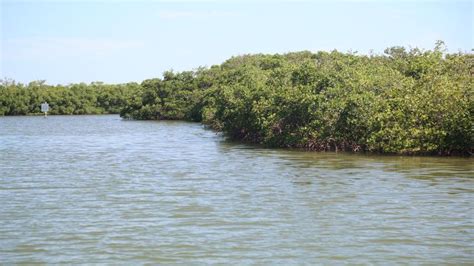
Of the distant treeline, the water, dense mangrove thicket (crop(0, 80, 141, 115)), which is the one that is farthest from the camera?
dense mangrove thicket (crop(0, 80, 141, 115))

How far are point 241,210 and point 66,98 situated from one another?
80.7m

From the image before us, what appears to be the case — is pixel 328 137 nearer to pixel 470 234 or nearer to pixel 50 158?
pixel 50 158

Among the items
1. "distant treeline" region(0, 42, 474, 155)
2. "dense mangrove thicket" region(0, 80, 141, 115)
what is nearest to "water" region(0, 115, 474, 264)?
"distant treeline" region(0, 42, 474, 155)

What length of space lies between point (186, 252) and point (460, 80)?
713 inches

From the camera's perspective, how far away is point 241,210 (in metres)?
13.7

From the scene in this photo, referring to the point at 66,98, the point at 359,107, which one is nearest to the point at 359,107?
the point at 359,107

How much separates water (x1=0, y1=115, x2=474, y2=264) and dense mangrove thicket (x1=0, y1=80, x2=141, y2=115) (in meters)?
65.4

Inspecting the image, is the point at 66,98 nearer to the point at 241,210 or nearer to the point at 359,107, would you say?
the point at 359,107

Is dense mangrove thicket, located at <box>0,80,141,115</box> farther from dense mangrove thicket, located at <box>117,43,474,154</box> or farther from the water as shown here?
the water

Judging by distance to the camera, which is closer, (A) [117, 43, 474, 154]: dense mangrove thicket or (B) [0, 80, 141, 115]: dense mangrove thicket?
(A) [117, 43, 474, 154]: dense mangrove thicket

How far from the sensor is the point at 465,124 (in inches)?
873

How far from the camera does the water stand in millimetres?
10344

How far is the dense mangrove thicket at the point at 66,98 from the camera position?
290 ft

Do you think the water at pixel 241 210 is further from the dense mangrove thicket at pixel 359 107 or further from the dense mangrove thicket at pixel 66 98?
the dense mangrove thicket at pixel 66 98
